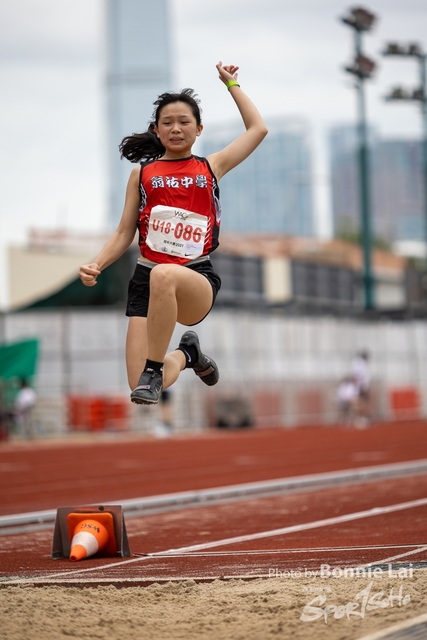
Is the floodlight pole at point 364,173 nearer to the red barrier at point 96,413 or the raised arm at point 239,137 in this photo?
the red barrier at point 96,413

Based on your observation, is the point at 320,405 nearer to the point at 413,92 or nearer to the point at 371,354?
the point at 371,354

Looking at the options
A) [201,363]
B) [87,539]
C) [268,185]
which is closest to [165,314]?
[201,363]

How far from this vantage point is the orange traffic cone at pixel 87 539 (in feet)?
20.4

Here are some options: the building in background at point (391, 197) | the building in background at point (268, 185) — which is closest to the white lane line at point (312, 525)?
the building in background at point (391, 197)

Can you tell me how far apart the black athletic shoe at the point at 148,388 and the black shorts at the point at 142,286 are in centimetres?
40

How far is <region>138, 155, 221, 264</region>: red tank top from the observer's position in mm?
5797

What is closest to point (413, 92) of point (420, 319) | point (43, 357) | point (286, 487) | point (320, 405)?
point (420, 319)

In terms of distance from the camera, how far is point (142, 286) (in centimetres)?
600

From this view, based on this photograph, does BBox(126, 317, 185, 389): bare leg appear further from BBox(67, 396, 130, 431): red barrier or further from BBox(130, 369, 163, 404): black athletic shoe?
BBox(67, 396, 130, 431): red barrier

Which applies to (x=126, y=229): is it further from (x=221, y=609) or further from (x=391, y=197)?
(x=391, y=197)

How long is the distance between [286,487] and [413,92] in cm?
2484

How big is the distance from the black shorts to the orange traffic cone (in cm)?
129

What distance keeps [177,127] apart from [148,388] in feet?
4.62

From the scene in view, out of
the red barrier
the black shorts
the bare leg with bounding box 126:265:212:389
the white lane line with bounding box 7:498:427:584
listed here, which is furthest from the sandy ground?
the red barrier
